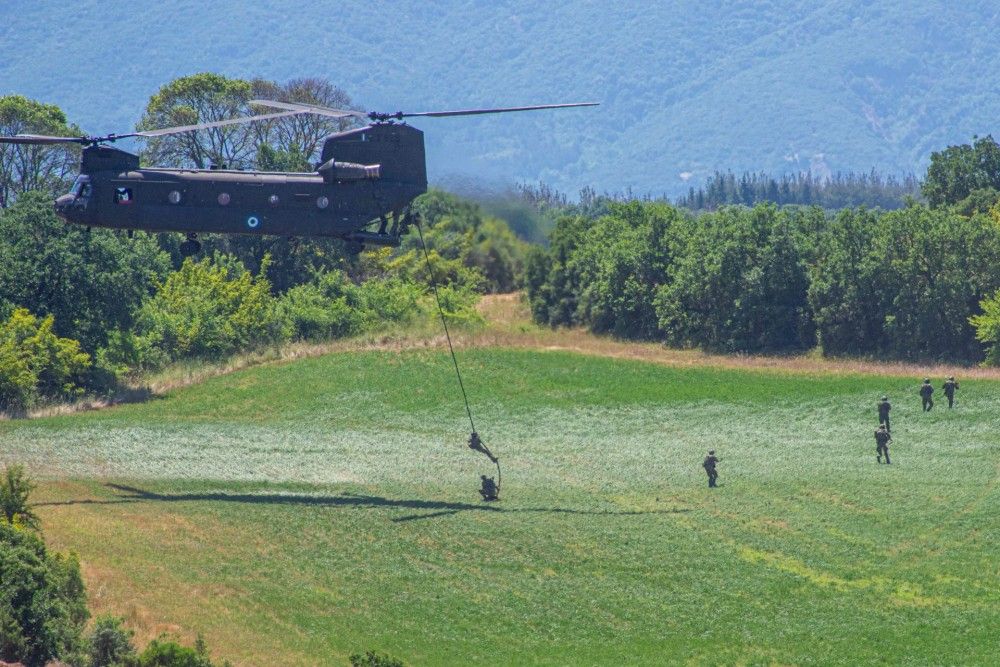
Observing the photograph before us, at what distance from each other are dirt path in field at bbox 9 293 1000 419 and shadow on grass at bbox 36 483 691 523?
833 inches

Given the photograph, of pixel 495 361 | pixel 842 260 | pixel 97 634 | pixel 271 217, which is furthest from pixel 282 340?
pixel 97 634

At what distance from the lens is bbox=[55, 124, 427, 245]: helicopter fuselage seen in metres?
46.8

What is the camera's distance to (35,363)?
2788 inches

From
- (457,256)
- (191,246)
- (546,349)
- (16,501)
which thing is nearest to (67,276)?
(546,349)

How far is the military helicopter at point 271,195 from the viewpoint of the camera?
46844 millimetres

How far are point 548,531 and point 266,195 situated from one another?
42.8ft

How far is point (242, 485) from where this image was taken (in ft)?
169

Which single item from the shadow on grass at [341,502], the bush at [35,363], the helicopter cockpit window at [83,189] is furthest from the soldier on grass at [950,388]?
the bush at [35,363]

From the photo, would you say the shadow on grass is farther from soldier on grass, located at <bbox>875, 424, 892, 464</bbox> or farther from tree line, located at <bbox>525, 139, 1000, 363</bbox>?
tree line, located at <bbox>525, 139, 1000, 363</bbox>

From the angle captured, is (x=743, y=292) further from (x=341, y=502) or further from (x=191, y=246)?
(x=191, y=246)

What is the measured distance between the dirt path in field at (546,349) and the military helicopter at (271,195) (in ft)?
78.5

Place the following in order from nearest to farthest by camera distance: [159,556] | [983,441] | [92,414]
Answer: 1. [159,556]
2. [983,441]
3. [92,414]

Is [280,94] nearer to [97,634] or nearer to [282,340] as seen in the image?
[282,340]

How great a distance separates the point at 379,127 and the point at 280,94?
236 ft
